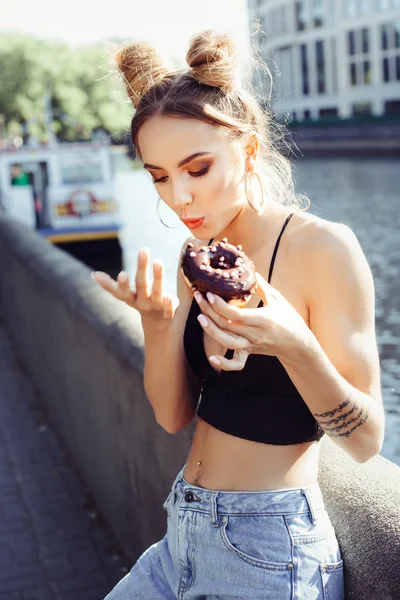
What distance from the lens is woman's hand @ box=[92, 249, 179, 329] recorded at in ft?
6.19

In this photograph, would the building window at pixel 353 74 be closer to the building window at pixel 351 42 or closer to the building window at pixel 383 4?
the building window at pixel 351 42

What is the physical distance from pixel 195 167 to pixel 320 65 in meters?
68.6

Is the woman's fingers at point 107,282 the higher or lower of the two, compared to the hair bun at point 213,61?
lower

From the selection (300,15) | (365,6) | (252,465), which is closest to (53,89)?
(300,15)

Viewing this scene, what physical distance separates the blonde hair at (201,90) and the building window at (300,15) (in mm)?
69886

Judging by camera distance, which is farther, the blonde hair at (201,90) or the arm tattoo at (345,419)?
the blonde hair at (201,90)

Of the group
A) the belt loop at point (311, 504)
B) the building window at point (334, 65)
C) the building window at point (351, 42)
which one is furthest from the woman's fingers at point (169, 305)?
the building window at point (334, 65)

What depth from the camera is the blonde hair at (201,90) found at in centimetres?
209

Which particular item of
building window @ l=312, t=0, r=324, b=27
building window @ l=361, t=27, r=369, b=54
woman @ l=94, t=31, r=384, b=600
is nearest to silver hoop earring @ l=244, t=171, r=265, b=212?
woman @ l=94, t=31, r=384, b=600

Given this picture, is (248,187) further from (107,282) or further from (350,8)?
(350,8)

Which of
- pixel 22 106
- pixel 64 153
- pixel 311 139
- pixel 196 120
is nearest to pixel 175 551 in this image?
pixel 196 120

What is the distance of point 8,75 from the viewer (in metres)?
70.1

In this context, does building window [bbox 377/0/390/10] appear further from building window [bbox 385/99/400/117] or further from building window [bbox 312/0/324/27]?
building window [bbox 312/0/324/27]

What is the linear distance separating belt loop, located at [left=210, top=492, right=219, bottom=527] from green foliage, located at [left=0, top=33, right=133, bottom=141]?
2543 inches
